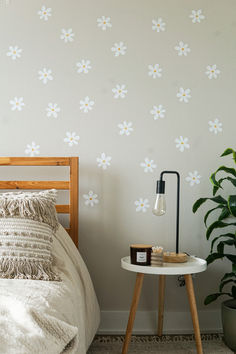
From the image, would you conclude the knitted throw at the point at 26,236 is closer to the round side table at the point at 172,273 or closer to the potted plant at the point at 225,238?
the round side table at the point at 172,273

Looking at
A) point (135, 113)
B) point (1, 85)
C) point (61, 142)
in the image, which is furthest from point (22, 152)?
point (135, 113)

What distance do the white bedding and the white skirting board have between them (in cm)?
42

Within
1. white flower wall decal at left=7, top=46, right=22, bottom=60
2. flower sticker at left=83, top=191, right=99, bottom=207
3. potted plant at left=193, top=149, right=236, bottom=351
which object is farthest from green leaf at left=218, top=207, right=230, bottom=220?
white flower wall decal at left=7, top=46, right=22, bottom=60

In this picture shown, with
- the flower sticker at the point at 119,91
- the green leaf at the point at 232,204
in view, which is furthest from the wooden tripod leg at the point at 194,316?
the flower sticker at the point at 119,91

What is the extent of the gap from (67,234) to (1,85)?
0.96m

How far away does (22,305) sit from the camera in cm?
118

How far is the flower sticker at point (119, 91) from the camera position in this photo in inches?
89.3

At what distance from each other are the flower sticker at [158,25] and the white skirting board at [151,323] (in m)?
1.65

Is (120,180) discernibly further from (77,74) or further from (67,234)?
(77,74)

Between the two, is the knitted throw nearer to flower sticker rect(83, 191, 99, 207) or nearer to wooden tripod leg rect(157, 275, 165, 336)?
flower sticker rect(83, 191, 99, 207)

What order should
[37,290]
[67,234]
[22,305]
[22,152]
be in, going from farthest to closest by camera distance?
[22,152]
[67,234]
[37,290]
[22,305]

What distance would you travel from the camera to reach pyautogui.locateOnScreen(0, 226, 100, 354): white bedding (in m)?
1.01

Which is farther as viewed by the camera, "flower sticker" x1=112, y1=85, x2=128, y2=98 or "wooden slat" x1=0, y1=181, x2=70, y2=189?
"flower sticker" x1=112, y1=85, x2=128, y2=98

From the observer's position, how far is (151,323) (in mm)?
2232
